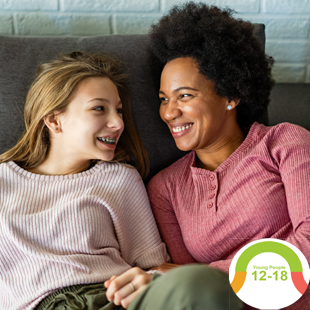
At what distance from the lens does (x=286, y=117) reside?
5.06 ft

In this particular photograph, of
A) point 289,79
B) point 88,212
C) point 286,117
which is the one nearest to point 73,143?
point 88,212

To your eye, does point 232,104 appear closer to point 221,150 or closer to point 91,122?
point 221,150

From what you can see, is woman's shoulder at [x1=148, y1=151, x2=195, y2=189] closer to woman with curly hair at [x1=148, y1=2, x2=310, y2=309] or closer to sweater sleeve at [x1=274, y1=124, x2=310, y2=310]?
woman with curly hair at [x1=148, y1=2, x2=310, y2=309]

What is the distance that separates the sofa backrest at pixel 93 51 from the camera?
1.23 meters

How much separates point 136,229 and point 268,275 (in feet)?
1.92

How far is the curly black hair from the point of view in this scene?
1.19 m

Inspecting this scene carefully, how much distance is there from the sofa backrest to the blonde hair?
4cm

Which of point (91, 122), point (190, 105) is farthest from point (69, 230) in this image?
point (190, 105)

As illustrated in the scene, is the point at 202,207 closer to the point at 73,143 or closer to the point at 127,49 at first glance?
the point at 73,143

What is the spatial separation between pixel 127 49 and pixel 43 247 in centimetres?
78

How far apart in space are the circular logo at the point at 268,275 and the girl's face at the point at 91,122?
0.61m

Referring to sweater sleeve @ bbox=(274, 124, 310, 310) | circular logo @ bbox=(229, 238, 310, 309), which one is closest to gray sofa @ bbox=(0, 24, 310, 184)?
sweater sleeve @ bbox=(274, 124, 310, 310)

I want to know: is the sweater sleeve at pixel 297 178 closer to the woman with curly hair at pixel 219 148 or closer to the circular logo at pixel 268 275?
the woman with curly hair at pixel 219 148

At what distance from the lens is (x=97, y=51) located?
1.32m
